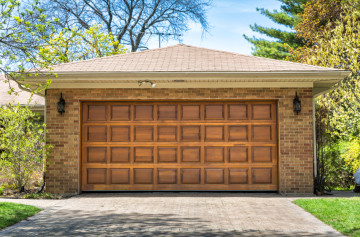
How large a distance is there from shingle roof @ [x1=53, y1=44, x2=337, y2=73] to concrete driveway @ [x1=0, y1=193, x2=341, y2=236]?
10.3ft

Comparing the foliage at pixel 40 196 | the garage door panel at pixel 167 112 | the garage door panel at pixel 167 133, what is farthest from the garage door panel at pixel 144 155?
the foliage at pixel 40 196

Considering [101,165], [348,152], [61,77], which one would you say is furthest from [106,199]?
[348,152]

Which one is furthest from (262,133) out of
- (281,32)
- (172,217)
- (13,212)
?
(281,32)

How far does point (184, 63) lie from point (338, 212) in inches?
222

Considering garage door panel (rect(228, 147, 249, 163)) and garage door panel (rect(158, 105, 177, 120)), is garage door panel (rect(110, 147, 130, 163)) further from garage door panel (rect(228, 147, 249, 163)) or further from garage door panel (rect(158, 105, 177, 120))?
garage door panel (rect(228, 147, 249, 163))

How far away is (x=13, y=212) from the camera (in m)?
9.02

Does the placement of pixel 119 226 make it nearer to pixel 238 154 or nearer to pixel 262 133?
pixel 238 154

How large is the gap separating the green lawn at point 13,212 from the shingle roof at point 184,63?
3.56m

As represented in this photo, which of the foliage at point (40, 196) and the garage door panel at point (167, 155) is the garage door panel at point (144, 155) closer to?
the garage door panel at point (167, 155)

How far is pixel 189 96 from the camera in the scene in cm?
1212

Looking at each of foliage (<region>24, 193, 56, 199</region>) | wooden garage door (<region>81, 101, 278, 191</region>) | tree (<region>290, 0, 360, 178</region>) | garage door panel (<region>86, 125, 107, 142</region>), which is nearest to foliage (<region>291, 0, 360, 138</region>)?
tree (<region>290, 0, 360, 178</region>)

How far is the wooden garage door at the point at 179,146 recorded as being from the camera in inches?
480

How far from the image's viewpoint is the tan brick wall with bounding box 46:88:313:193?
12.0 metres

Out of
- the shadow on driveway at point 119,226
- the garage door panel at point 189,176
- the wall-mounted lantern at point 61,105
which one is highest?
the wall-mounted lantern at point 61,105
